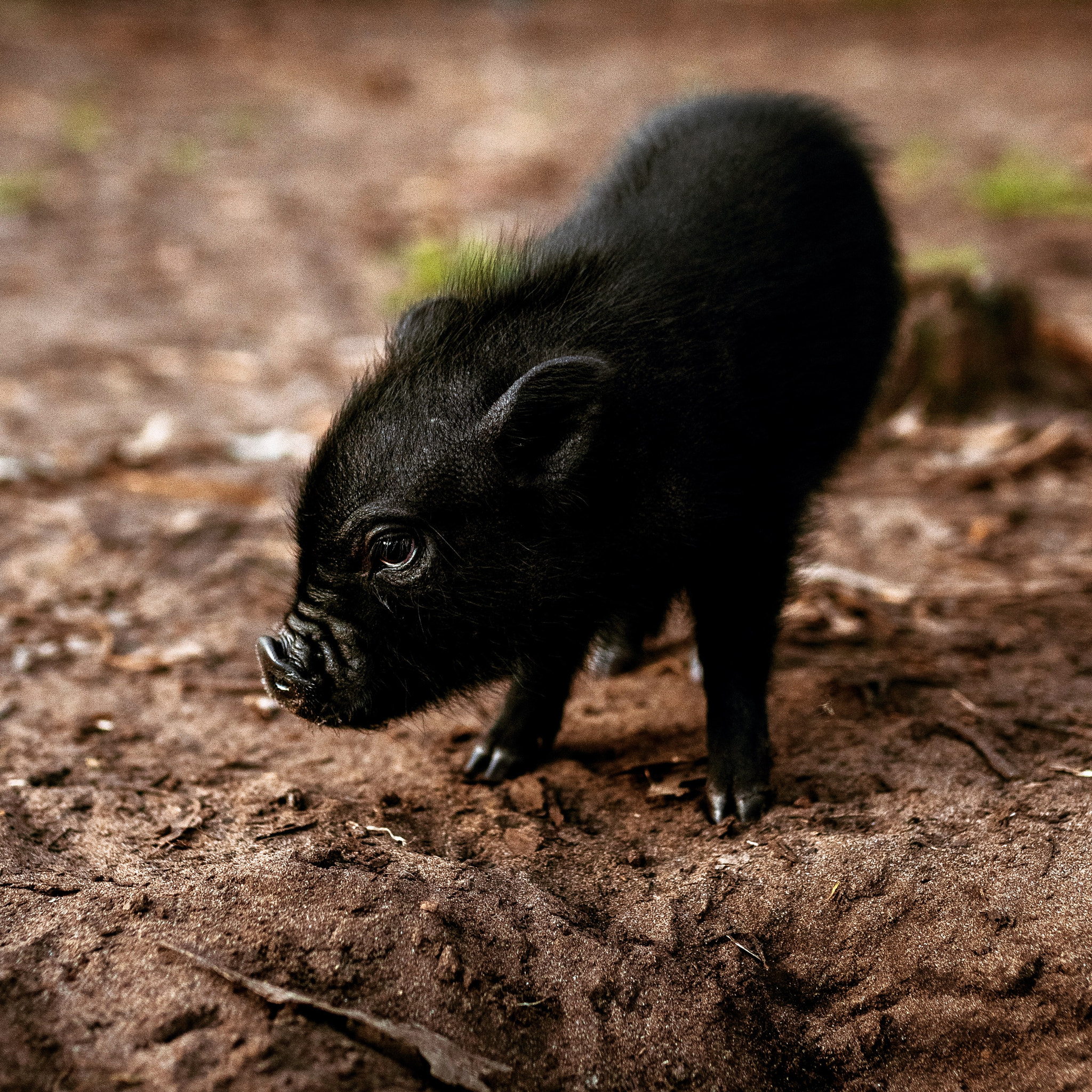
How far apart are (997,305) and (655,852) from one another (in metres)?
4.66

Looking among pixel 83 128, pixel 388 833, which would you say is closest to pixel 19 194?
pixel 83 128

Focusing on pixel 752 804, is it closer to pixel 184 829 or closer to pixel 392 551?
pixel 392 551

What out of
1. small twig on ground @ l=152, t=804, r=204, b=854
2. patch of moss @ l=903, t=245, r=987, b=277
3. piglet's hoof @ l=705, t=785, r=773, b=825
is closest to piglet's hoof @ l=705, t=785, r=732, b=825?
piglet's hoof @ l=705, t=785, r=773, b=825

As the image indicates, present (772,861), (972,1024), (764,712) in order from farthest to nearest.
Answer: (764,712) → (772,861) → (972,1024)

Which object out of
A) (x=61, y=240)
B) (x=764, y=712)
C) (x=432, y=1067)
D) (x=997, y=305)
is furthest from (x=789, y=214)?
(x=61, y=240)

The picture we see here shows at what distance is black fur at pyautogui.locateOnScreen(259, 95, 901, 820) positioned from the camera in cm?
314

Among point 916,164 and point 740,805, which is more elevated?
point 740,805

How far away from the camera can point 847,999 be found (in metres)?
2.77

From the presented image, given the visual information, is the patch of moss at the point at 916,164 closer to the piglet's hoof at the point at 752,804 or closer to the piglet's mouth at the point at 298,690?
the piglet's hoof at the point at 752,804

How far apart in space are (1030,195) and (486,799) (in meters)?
8.54

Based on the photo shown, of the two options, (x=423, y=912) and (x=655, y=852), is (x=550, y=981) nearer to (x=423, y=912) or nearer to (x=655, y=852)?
(x=423, y=912)

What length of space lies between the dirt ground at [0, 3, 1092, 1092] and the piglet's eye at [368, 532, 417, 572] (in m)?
0.56

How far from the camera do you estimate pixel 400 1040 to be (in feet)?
7.96

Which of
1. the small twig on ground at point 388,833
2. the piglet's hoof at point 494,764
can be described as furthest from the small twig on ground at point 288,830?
the piglet's hoof at point 494,764
